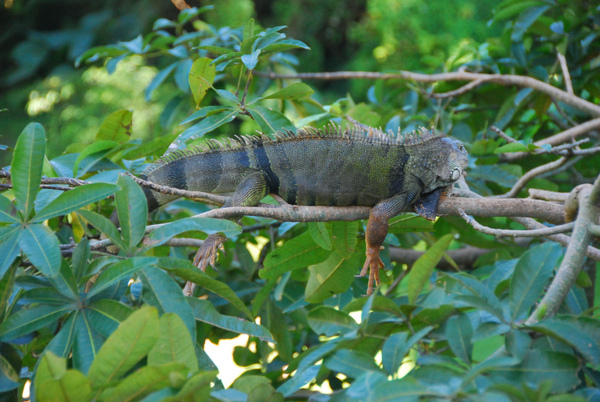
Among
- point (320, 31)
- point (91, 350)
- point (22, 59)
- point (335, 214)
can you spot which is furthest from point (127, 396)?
point (22, 59)

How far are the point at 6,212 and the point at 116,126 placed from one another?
117 cm

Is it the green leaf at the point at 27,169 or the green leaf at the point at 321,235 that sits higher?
the green leaf at the point at 27,169

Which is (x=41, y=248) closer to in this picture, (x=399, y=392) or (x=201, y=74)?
(x=399, y=392)

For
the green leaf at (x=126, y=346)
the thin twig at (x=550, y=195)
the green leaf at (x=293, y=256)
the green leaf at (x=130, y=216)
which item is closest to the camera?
the green leaf at (x=126, y=346)

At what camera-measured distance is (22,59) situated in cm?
943

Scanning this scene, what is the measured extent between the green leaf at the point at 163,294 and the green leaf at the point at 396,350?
0.47m

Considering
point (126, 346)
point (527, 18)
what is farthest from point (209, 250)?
point (527, 18)

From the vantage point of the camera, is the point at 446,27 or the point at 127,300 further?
the point at 446,27

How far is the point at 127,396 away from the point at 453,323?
26.8 inches

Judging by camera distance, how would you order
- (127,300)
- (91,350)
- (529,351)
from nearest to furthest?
(529,351) → (91,350) → (127,300)

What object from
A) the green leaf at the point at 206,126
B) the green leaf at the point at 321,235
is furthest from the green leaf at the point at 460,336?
the green leaf at the point at 206,126

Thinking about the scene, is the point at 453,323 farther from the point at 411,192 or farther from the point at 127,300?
the point at 411,192

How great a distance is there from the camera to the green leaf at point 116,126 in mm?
2314

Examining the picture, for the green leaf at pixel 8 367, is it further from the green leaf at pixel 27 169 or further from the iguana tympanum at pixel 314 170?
the iguana tympanum at pixel 314 170
